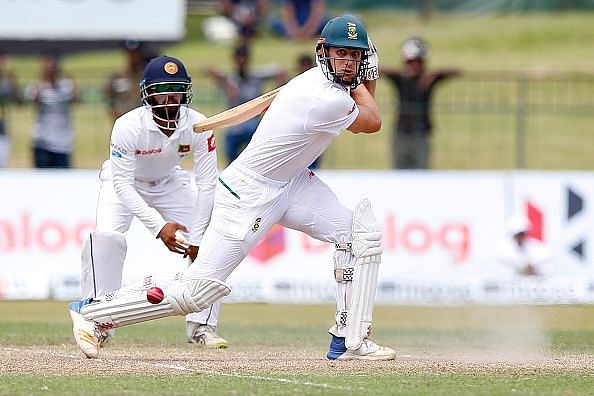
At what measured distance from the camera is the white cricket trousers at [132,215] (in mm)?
9102

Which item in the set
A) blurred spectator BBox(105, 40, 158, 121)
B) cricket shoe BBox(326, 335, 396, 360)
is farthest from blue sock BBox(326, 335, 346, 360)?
blurred spectator BBox(105, 40, 158, 121)

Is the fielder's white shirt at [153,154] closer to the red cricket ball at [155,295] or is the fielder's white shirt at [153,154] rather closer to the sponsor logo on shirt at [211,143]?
the sponsor logo on shirt at [211,143]

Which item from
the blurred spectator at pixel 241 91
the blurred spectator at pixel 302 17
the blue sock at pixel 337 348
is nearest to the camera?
the blue sock at pixel 337 348

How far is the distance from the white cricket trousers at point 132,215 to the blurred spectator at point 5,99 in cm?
811

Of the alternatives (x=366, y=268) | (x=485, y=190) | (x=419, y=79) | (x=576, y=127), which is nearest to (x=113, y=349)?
(x=366, y=268)

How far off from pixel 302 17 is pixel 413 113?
8758 mm

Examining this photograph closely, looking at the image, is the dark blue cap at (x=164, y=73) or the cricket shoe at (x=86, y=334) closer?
the cricket shoe at (x=86, y=334)

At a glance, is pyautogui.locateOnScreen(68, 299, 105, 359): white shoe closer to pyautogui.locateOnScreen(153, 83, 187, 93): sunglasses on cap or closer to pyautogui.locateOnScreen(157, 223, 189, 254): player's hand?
pyautogui.locateOnScreen(157, 223, 189, 254): player's hand

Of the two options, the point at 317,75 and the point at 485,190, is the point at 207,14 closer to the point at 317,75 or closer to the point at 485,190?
the point at 485,190

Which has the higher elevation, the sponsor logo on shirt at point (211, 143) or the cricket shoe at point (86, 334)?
the sponsor logo on shirt at point (211, 143)

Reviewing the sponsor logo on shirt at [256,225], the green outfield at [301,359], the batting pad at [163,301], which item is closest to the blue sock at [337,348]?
the green outfield at [301,359]

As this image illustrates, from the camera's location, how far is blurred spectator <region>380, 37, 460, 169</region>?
53.6 feet

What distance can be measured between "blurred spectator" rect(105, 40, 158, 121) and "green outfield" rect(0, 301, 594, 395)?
14.3 ft

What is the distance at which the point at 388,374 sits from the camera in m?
7.54
